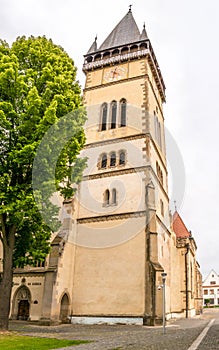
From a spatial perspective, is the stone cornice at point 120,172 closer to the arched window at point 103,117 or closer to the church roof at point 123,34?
the arched window at point 103,117

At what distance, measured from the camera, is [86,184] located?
1110 inches

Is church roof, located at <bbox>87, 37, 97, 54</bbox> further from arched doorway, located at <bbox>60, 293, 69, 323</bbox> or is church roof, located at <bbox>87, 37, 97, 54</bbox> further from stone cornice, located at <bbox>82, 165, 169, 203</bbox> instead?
arched doorway, located at <bbox>60, 293, 69, 323</bbox>

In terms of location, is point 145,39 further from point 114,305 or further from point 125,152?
point 114,305

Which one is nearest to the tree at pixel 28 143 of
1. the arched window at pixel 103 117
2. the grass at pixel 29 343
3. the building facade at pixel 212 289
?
the grass at pixel 29 343

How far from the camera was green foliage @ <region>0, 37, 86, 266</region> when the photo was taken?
14906 mm

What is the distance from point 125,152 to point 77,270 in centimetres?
1003

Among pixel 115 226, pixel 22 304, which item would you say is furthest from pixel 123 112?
pixel 22 304

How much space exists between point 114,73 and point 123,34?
7.29 metres

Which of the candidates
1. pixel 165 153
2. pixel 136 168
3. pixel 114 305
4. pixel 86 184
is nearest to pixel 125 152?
pixel 136 168

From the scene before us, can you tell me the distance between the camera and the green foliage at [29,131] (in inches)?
587

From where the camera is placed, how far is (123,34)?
37719mm

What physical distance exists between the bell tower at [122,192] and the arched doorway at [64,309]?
23.9 inches

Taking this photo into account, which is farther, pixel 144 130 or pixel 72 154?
pixel 144 130

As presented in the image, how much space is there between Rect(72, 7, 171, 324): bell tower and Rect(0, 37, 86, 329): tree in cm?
838
